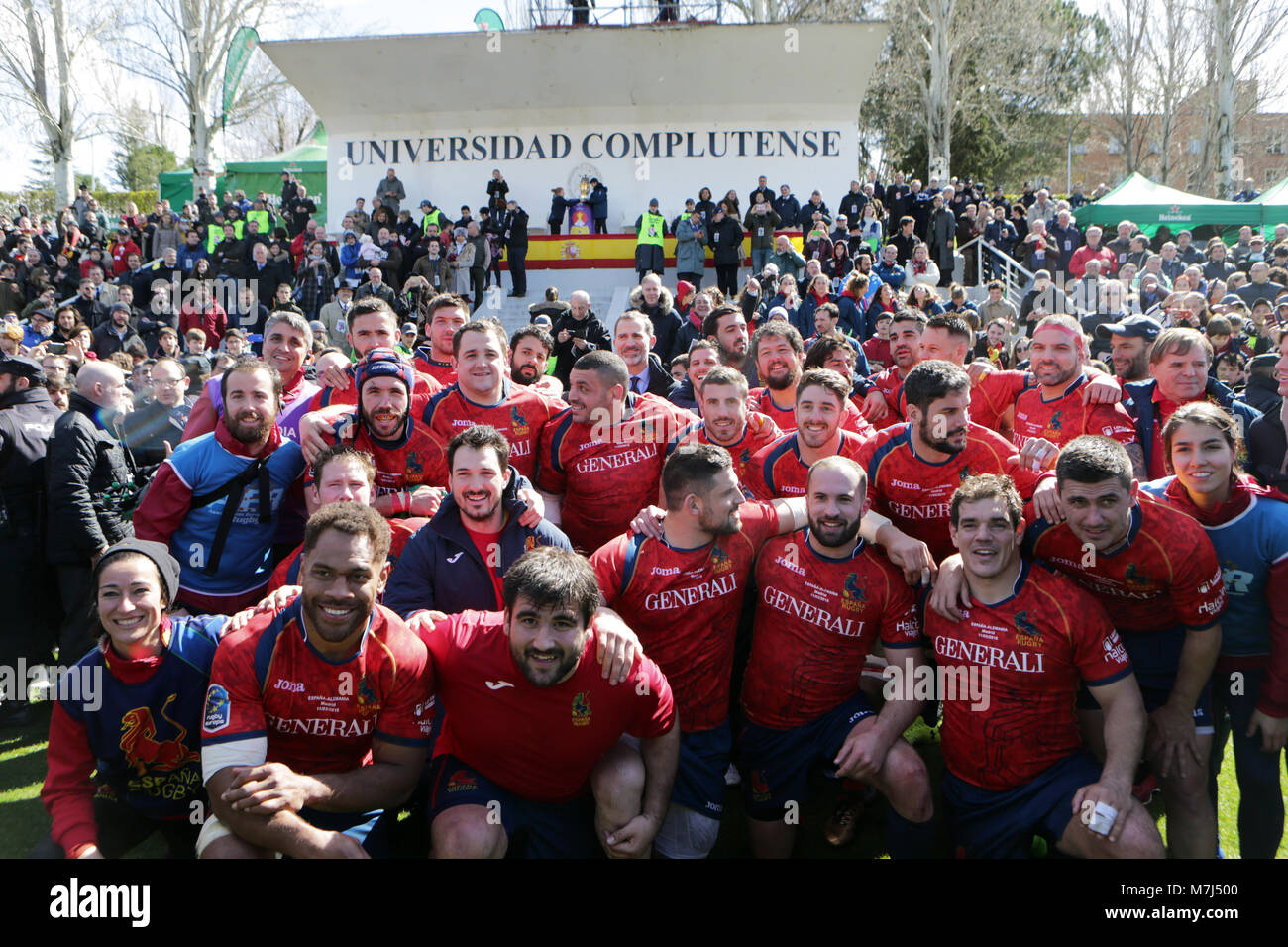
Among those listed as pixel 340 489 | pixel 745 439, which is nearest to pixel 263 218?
pixel 745 439

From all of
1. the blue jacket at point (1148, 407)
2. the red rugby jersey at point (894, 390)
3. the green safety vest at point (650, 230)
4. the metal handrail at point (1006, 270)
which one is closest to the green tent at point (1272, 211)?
the metal handrail at point (1006, 270)

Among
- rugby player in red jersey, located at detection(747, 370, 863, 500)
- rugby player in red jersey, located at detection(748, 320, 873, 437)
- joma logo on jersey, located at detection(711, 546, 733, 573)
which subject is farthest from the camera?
rugby player in red jersey, located at detection(748, 320, 873, 437)

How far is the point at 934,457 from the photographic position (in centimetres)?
464

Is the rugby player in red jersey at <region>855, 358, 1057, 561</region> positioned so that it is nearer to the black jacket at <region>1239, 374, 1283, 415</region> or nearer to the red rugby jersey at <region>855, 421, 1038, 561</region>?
the red rugby jersey at <region>855, 421, 1038, 561</region>

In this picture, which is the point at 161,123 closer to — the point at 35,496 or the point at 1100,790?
the point at 35,496

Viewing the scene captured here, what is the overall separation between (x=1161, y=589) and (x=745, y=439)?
2.24 meters

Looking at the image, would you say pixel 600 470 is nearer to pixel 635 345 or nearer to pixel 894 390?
pixel 635 345

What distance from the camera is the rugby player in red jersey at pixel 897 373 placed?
615 centimetres

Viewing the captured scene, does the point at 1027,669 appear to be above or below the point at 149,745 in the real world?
above

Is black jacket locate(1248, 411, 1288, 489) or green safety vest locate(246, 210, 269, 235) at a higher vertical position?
green safety vest locate(246, 210, 269, 235)

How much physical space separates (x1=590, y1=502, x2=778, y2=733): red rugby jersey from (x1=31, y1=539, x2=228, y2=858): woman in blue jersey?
174 cm

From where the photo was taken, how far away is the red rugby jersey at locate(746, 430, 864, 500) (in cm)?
493

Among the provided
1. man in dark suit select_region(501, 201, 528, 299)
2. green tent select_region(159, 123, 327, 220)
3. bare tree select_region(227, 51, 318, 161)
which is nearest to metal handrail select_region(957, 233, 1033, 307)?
man in dark suit select_region(501, 201, 528, 299)

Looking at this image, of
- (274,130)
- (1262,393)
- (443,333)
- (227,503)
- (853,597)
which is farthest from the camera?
(274,130)
